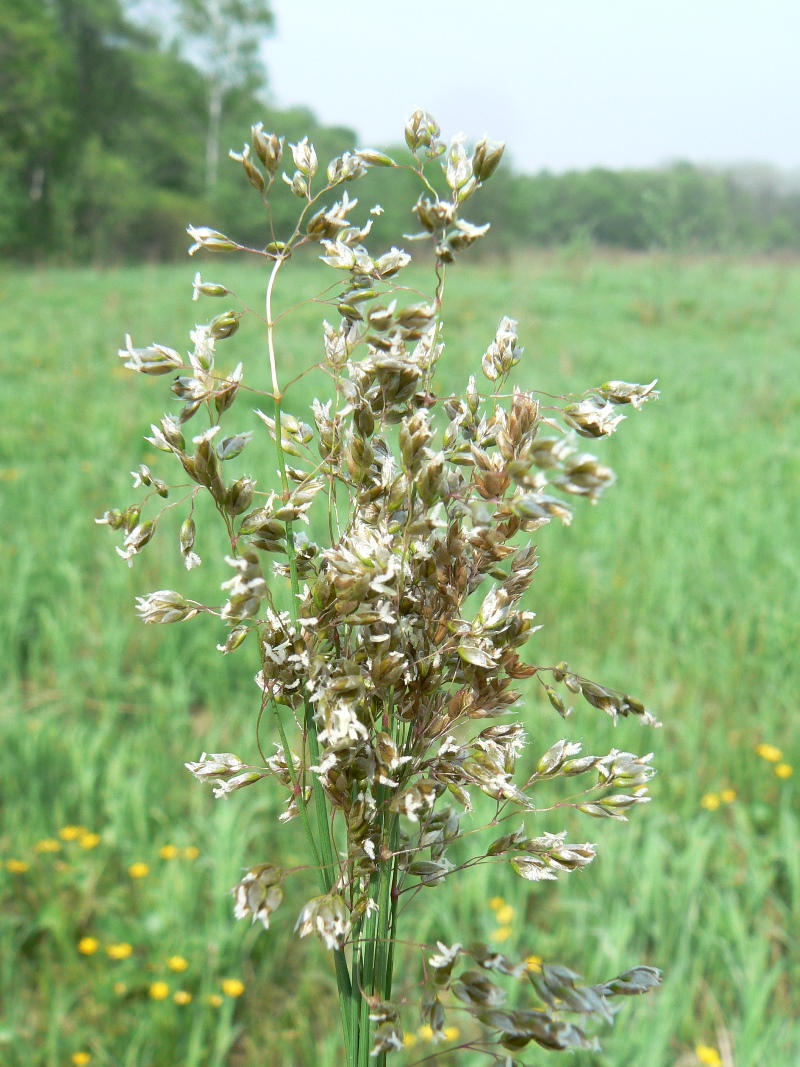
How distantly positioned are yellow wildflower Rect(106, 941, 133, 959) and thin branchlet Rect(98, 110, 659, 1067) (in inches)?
66.1

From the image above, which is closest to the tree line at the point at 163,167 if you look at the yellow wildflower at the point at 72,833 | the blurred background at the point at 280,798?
the blurred background at the point at 280,798

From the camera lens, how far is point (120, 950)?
1990mm

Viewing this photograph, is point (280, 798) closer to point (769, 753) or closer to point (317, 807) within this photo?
point (769, 753)

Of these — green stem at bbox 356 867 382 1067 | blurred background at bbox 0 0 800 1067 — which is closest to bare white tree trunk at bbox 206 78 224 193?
blurred background at bbox 0 0 800 1067

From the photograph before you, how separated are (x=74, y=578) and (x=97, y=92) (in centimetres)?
3697

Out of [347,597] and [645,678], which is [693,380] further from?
[347,597]

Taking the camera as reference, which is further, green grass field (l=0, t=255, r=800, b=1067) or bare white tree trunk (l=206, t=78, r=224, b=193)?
bare white tree trunk (l=206, t=78, r=224, b=193)

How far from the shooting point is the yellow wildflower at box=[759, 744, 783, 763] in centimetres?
264

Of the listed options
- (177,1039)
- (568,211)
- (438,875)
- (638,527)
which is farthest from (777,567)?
(568,211)

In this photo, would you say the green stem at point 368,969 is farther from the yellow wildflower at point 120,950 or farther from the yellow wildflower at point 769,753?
the yellow wildflower at point 769,753

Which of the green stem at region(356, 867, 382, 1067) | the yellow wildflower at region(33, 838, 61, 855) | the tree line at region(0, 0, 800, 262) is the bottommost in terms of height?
the yellow wildflower at region(33, 838, 61, 855)

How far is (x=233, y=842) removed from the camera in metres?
2.27

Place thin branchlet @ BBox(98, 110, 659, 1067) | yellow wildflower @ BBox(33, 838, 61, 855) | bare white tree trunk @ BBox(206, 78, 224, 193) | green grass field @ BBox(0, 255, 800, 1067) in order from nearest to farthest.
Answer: thin branchlet @ BBox(98, 110, 659, 1067) < green grass field @ BBox(0, 255, 800, 1067) < yellow wildflower @ BBox(33, 838, 61, 855) < bare white tree trunk @ BBox(206, 78, 224, 193)

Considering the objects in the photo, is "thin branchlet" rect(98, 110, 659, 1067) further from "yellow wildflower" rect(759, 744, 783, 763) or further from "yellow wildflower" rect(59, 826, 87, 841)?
"yellow wildflower" rect(759, 744, 783, 763)
